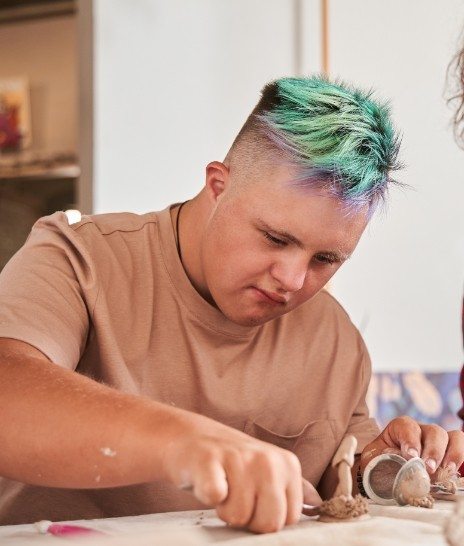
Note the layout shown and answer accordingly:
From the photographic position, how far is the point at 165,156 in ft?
Answer: 8.14

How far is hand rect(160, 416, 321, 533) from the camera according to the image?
770mm

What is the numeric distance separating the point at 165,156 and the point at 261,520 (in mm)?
1784

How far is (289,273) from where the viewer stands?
3.82 ft

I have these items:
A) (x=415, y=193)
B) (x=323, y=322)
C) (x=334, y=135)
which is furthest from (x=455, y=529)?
(x=415, y=193)

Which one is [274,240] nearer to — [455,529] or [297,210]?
[297,210]

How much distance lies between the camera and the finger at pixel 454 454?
1258 millimetres

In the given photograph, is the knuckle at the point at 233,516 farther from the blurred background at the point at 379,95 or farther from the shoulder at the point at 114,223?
the blurred background at the point at 379,95

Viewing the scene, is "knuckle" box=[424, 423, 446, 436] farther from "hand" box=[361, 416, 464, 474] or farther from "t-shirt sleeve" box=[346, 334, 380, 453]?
"t-shirt sleeve" box=[346, 334, 380, 453]

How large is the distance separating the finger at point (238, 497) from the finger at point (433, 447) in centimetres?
50

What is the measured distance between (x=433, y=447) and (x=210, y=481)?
0.58 m

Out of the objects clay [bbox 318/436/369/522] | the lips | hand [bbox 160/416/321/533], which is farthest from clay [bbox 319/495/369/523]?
the lips

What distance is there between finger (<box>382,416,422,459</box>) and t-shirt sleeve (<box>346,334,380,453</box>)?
10 cm

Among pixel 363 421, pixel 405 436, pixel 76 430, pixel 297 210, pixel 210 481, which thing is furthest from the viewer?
pixel 363 421

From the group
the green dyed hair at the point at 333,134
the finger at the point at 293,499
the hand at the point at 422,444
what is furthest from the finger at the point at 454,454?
the finger at the point at 293,499
